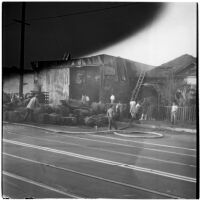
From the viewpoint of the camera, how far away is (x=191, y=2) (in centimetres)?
259

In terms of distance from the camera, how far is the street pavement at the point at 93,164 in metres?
2.47

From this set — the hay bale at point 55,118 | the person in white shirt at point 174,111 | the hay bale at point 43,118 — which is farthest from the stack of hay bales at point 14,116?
the person in white shirt at point 174,111

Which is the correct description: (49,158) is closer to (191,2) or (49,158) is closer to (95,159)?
(95,159)

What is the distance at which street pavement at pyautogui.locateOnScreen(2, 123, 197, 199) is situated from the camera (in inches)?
97.1

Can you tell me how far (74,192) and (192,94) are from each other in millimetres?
1381

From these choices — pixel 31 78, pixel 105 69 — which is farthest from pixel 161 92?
pixel 31 78

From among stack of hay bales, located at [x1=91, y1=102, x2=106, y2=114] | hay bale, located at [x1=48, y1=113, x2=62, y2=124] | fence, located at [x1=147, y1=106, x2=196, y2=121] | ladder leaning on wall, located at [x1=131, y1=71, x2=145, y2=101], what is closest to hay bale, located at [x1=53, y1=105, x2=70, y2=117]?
hay bale, located at [x1=48, y1=113, x2=62, y2=124]

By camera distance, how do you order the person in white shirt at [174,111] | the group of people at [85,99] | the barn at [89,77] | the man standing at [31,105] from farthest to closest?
the man standing at [31,105] → the group of people at [85,99] → the barn at [89,77] → the person in white shirt at [174,111]

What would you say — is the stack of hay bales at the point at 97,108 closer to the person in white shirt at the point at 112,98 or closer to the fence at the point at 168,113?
the person in white shirt at the point at 112,98

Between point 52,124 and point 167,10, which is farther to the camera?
point 52,124

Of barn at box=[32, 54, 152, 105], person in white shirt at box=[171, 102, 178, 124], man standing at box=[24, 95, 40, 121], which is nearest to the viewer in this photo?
person in white shirt at box=[171, 102, 178, 124]

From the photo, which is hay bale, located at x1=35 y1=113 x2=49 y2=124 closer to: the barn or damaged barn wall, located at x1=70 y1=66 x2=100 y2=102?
the barn

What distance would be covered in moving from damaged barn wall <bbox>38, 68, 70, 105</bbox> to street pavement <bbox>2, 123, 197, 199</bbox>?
1.06ft

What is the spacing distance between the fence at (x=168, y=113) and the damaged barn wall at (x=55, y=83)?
87 centimetres
